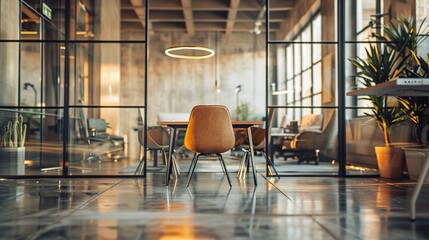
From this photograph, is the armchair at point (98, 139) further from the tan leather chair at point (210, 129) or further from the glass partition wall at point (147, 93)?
the tan leather chair at point (210, 129)

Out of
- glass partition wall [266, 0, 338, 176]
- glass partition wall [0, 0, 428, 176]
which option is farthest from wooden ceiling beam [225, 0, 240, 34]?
glass partition wall [266, 0, 338, 176]

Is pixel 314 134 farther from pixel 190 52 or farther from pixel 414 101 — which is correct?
pixel 190 52

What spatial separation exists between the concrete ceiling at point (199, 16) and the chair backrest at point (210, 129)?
4.72m

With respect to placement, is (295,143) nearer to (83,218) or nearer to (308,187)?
(308,187)

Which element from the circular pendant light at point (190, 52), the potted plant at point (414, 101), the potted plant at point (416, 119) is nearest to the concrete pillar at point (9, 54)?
the circular pendant light at point (190, 52)

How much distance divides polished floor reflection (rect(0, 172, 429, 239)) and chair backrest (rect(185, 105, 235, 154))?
0.42 metres

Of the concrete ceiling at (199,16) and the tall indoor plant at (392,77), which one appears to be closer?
the tall indoor plant at (392,77)

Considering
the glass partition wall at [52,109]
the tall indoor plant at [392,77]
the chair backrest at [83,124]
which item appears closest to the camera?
the tall indoor plant at [392,77]

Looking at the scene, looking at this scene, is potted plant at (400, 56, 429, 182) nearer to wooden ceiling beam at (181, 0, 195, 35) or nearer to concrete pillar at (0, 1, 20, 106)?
concrete pillar at (0, 1, 20, 106)

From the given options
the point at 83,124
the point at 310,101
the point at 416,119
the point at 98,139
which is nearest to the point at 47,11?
the point at 83,124

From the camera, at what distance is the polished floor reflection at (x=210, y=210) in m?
2.37

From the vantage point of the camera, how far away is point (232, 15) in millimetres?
11859

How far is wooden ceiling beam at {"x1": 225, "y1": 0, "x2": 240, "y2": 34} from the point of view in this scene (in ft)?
35.5

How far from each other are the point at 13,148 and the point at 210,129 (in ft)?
8.73
